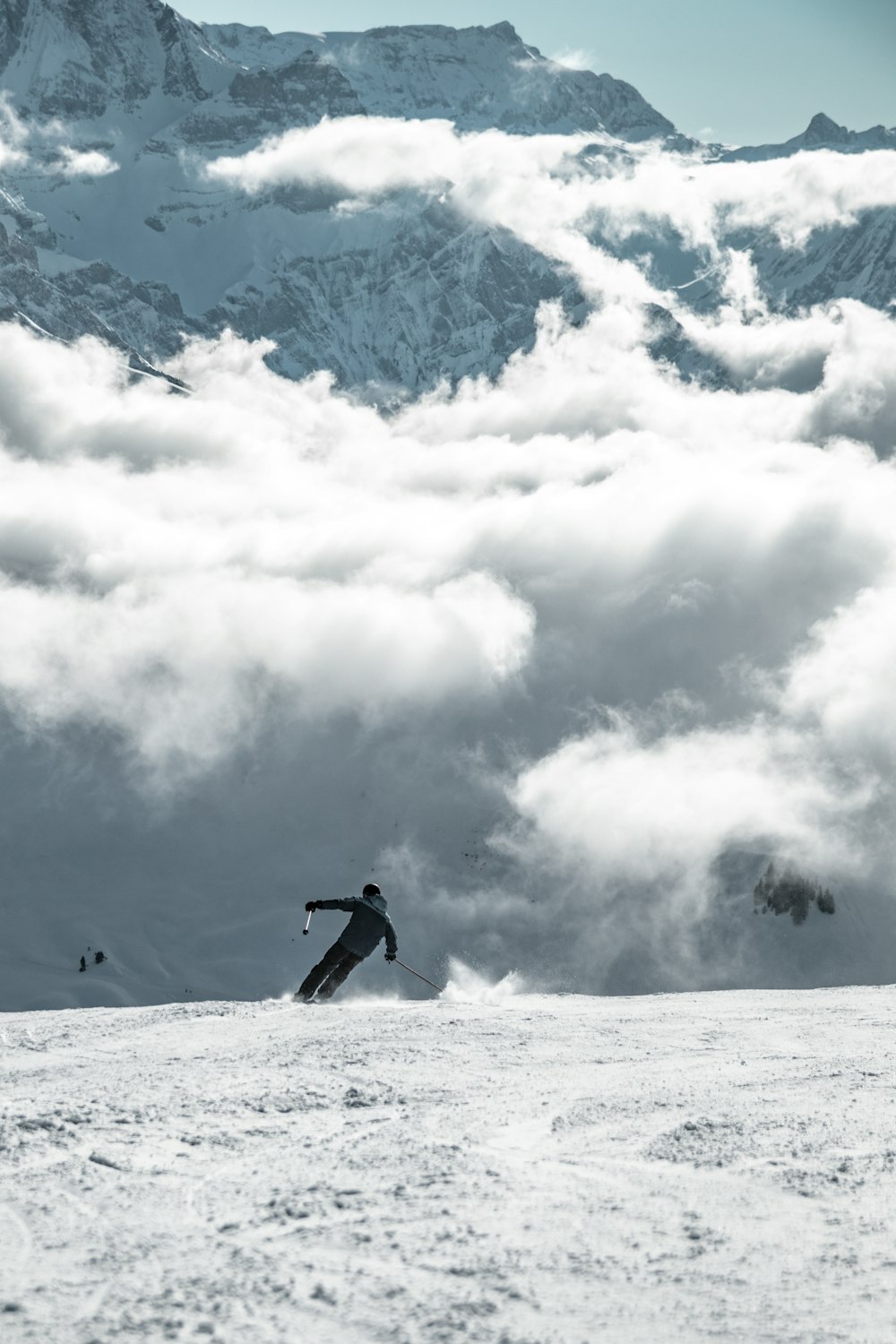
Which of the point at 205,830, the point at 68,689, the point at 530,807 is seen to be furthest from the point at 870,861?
the point at 68,689

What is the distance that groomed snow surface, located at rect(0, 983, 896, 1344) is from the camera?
4.52 m

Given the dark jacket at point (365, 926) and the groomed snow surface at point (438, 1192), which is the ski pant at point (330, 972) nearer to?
the dark jacket at point (365, 926)

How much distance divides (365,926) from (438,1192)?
9.42 meters

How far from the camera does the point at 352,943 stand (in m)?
15.0

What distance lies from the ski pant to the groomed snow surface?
519cm

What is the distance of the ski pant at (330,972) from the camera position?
49.1 feet

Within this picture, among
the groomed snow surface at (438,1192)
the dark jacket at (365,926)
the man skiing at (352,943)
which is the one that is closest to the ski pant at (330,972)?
the man skiing at (352,943)

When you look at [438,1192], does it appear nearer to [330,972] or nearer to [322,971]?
[322,971]

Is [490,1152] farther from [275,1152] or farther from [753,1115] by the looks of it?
[753,1115]

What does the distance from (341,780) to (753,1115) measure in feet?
428

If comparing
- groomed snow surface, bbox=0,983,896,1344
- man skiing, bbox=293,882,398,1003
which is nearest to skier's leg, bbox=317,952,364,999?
man skiing, bbox=293,882,398,1003

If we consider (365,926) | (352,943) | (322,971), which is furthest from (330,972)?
(365,926)

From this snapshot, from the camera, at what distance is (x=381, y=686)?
173250 millimetres

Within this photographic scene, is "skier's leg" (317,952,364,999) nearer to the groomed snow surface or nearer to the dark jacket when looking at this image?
the dark jacket
